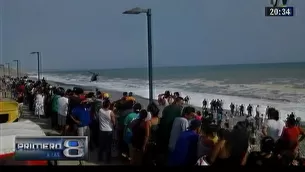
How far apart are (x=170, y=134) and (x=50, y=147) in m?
1.05

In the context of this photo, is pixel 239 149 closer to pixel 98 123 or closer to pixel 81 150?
pixel 81 150

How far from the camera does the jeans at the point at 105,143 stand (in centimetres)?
375

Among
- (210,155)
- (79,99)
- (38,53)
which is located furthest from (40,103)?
(210,155)

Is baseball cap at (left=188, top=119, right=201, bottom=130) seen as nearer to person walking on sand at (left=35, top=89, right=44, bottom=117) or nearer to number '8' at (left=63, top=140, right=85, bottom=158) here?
number '8' at (left=63, top=140, right=85, bottom=158)

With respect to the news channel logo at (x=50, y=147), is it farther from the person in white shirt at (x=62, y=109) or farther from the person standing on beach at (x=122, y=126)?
the person in white shirt at (x=62, y=109)

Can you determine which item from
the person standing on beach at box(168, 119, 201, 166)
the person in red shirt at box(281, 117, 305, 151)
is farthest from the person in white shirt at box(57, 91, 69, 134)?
the person in red shirt at box(281, 117, 305, 151)

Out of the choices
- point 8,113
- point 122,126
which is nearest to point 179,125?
point 122,126

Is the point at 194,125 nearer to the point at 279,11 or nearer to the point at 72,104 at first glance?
the point at 279,11

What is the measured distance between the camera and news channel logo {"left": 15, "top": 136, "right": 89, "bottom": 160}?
2.78 meters

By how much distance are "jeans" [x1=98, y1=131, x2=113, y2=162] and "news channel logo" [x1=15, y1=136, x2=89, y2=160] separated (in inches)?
33.9

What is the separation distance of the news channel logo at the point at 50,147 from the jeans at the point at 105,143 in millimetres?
860

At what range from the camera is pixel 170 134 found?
344 centimetres

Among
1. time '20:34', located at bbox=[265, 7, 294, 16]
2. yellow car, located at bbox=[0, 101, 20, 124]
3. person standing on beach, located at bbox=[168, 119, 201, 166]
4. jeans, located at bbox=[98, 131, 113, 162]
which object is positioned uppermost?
time '20:34', located at bbox=[265, 7, 294, 16]

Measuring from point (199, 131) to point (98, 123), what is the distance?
1248 millimetres
